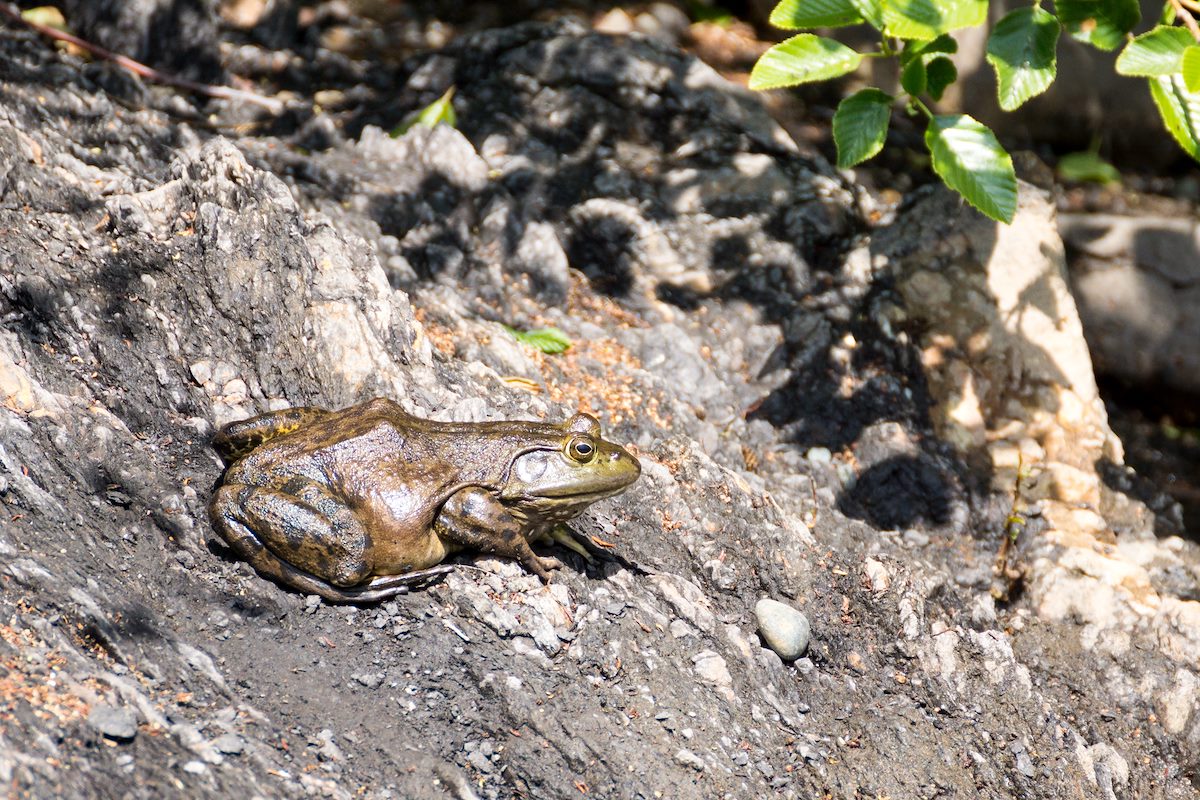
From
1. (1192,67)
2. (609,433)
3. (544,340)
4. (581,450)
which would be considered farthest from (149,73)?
(1192,67)

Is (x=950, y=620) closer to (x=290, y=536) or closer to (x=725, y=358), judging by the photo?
(x=725, y=358)

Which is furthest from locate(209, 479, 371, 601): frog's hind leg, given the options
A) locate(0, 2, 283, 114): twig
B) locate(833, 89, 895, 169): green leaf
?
locate(0, 2, 283, 114): twig

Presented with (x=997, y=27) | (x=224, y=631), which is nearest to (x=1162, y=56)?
(x=997, y=27)

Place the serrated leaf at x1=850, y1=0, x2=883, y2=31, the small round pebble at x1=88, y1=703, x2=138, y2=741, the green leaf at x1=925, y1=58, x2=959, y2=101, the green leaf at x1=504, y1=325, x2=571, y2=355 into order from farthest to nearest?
Result: the green leaf at x1=504, y1=325, x2=571, y2=355 < the green leaf at x1=925, y1=58, x2=959, y2=101 < the serrated leaf at x1=850, y1=0, x2=883, y2=31 < the small round pebble at x1=88, y1=703, x2=138, y2=741

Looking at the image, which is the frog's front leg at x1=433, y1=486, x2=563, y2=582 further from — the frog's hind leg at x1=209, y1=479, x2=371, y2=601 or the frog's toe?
the frog's hind leg at x1=209, y1=479, x2=371, y2=601

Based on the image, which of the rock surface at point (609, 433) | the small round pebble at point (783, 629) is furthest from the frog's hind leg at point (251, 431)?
the small round pebble at point (783, 629)

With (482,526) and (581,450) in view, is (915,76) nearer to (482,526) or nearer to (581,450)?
(581,450)

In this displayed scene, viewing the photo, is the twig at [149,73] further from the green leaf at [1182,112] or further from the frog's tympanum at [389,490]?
the green leaf at [1182,112]
